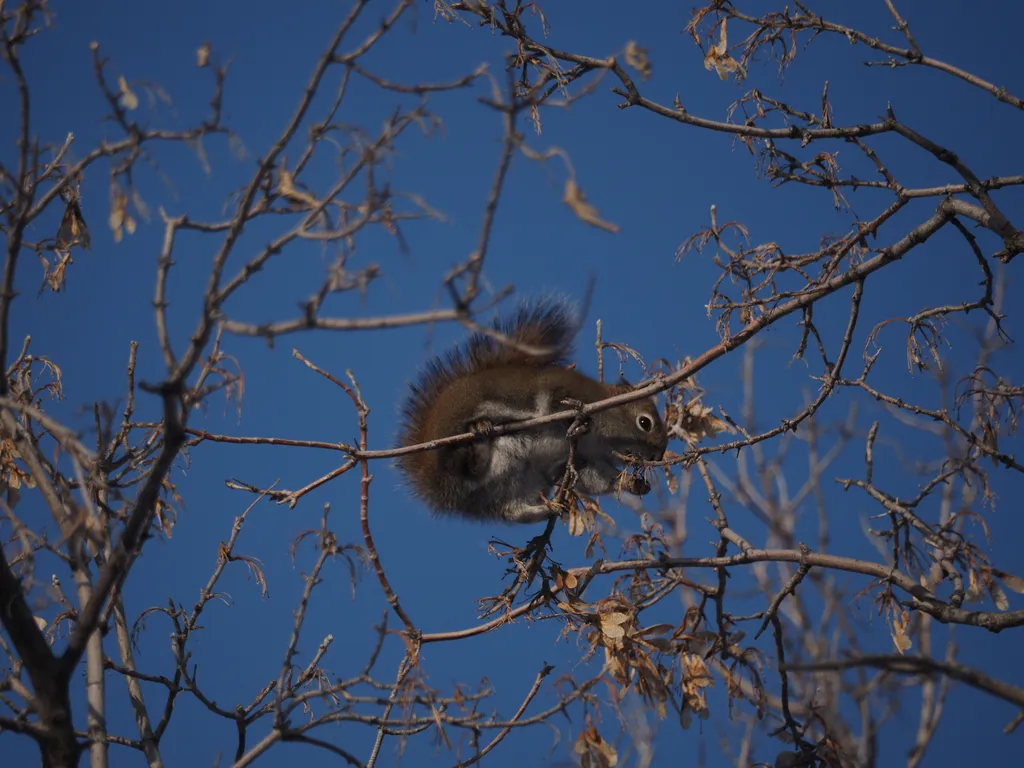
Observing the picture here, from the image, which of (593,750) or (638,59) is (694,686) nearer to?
(593,750)

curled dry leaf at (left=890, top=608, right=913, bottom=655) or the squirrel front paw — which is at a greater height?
the squirrel front paw

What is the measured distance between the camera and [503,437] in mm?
4820

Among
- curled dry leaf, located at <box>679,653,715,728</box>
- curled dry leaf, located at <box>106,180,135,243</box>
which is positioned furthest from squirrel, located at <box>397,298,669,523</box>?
curled dry leaf, located at <box>106,180,135,243</box>

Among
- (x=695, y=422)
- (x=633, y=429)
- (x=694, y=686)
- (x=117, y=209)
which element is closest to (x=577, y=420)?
(x=695, y=422)

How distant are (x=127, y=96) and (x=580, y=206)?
1011mm

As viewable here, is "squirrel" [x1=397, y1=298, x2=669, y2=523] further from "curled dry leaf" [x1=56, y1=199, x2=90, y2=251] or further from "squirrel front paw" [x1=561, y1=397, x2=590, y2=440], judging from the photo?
"curled dry leaf" [x1=56, y1=199, x2=90, y2=251]

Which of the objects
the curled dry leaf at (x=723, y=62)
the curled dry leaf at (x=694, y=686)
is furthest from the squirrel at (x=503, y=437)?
the curled dry leaf at (x=723, y=62)

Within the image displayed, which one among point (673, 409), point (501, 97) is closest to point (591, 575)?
point (673, 409)

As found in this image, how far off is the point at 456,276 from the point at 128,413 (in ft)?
6.15

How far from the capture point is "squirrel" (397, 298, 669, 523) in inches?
193

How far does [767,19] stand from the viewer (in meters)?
3.01

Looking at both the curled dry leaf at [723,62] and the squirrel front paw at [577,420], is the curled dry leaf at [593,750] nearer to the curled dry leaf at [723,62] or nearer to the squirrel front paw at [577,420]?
the squirrel front paw at [577,420]

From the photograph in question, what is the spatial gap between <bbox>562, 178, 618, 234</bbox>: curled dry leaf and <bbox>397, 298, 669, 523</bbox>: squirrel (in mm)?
2821

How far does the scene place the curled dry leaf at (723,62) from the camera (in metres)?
2.94
